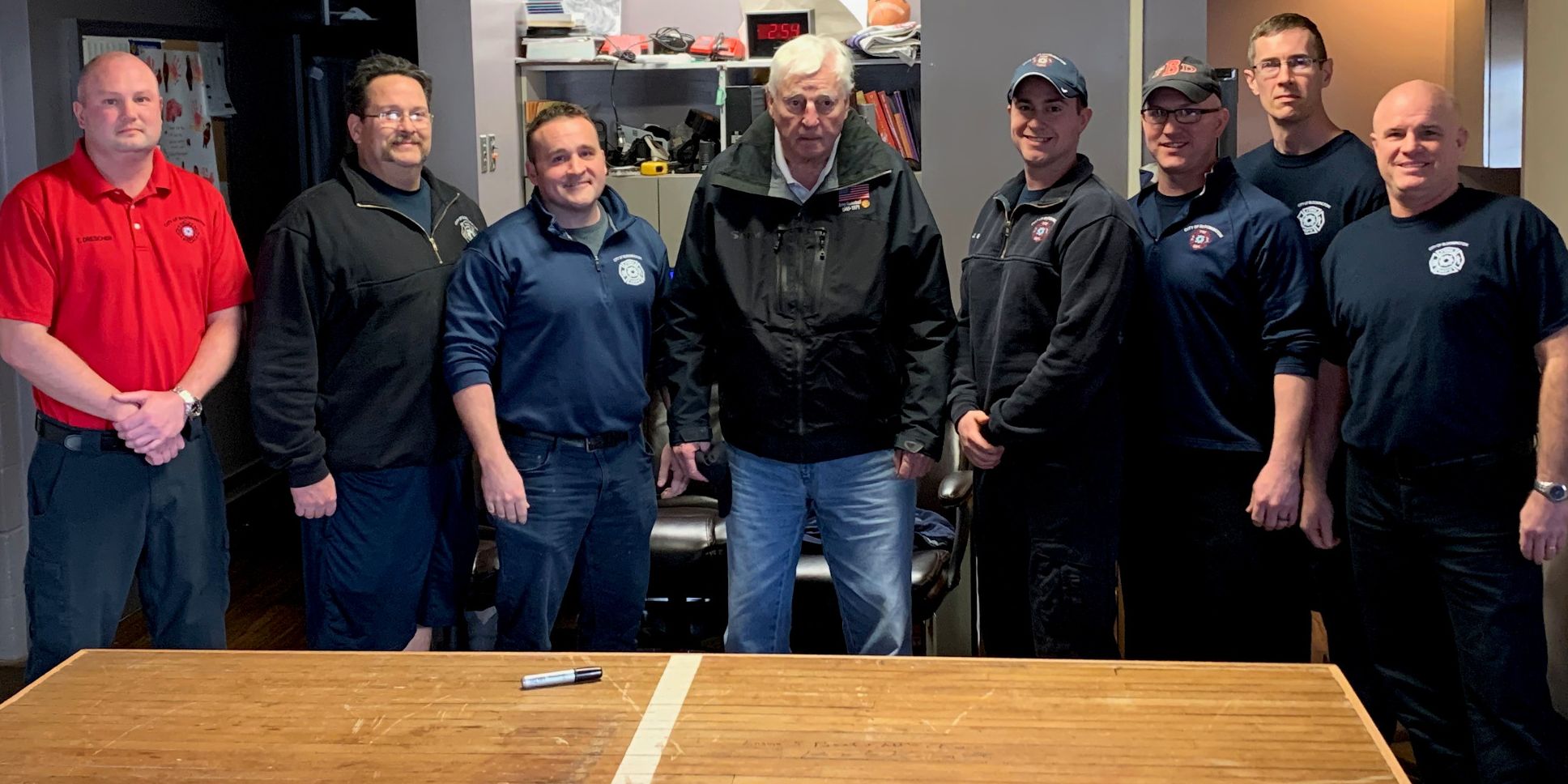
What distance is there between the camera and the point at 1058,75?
2570 mm

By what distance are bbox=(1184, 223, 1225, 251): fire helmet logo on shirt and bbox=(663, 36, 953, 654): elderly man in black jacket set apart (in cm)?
48

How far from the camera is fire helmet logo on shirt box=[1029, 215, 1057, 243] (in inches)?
101

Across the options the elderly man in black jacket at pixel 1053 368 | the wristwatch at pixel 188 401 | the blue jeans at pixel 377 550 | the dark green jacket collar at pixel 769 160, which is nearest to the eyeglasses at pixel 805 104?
the dark green jacket collar at pixel 769 160

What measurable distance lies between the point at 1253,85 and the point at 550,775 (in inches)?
83.1

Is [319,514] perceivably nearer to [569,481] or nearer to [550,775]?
[569,481]

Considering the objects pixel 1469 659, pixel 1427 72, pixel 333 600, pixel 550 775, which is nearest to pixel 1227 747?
pixel 550 775

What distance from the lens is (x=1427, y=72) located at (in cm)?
614

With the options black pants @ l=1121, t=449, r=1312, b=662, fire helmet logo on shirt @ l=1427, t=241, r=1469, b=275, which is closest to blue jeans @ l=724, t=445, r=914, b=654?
black pants @ l=1121, t=449, r=1312, b=662

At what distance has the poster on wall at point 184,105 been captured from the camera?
4695 millimetres

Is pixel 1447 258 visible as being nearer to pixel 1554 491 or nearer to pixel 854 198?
pixel 1554 491

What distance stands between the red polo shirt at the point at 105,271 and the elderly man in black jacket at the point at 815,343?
0.99 m

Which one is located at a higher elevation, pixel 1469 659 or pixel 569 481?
pixel 569 481

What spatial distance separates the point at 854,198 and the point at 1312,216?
947 millimetres

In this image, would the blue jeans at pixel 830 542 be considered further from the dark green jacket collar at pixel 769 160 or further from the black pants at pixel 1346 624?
the black pants at pixel 1346 624
